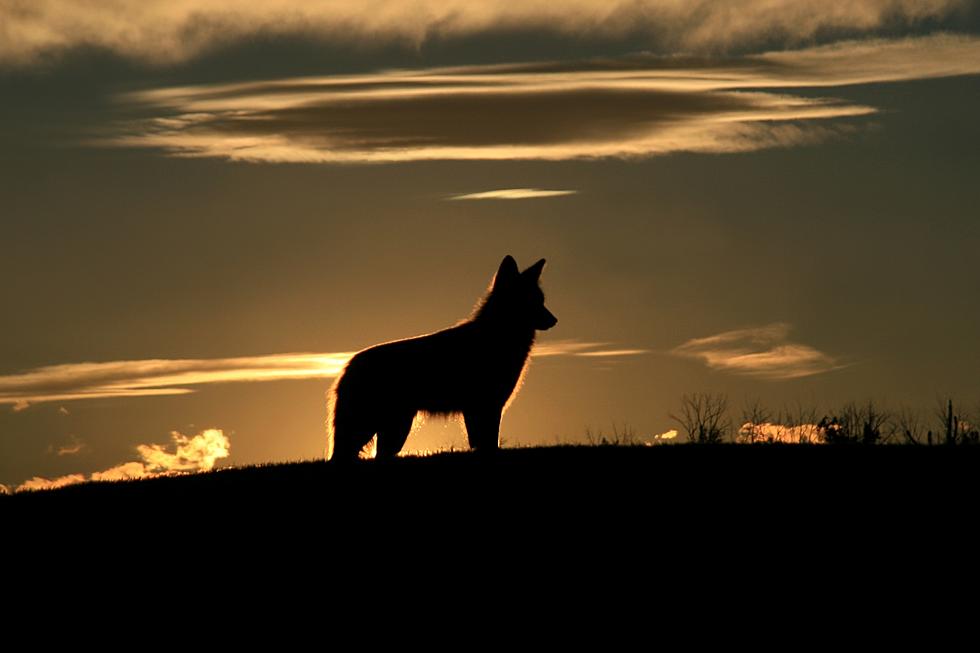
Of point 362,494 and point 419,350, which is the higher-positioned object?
point 419,350

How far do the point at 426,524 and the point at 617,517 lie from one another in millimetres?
2002

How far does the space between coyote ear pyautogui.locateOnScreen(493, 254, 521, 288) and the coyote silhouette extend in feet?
0.04

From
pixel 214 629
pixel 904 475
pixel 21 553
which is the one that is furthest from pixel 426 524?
pixel 904 475

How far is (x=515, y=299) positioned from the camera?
17734 millimetres

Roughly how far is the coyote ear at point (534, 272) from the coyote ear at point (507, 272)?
10 centimetres

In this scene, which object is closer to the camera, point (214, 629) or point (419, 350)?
point (214, 629)

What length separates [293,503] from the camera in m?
15.2

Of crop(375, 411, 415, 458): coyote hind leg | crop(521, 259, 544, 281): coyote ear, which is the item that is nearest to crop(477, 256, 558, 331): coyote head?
crop(521, 259, 544, 281): coyote ear

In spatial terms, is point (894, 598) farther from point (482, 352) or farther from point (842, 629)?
point (482, 352)

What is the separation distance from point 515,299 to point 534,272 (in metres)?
0.44

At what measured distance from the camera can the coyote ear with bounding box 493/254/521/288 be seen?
690 inches

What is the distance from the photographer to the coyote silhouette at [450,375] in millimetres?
16438

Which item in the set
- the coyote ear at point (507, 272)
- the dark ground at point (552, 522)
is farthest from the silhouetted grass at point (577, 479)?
the coyote ear at point (507, 272)

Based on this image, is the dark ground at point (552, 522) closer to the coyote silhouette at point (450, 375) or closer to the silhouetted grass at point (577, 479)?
the silhouetted grass at point (577, 479)
